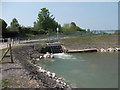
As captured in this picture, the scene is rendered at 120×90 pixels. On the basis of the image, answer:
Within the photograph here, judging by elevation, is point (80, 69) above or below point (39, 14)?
below

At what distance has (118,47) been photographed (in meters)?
25.0

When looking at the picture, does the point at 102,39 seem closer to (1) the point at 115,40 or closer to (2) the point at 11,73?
(1) the point at 115,40

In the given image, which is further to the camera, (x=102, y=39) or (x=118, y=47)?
(x=102, y=39)

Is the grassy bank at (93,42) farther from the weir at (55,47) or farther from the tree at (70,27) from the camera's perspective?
the tree at (70,27)

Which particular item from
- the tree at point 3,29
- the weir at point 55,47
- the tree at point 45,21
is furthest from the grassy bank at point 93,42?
the tree at point 45,21

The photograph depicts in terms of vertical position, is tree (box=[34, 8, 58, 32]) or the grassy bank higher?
tree (box=[34, 8, 58, 32])

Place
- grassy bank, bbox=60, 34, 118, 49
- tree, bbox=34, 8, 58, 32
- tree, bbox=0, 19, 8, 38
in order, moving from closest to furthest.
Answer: grassy bank, bbox=60, 34, 118, 49
tree, bbox=0, 19, 8, 38
tree, bbox=34, 8, 58, 32

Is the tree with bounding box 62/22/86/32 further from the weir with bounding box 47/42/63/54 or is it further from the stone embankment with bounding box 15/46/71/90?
the stone embankment with bounding box 15/46/71/90

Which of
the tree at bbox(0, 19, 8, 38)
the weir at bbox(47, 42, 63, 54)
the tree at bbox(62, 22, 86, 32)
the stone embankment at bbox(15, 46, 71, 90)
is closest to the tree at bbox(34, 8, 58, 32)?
the tree at bbox(62, 22, 86, 32)

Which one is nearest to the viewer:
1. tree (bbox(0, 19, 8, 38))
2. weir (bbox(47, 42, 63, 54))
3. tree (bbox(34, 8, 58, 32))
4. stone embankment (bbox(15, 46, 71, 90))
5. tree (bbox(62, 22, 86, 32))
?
stone embankment (bbox(15, 46, 71, 90))

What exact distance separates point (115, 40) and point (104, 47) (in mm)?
3180

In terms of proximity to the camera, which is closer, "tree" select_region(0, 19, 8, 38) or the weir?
the weir

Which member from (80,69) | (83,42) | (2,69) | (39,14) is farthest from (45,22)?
(2,69)

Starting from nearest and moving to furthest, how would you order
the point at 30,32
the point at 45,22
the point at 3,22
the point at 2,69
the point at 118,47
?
the point at 2,69 < the point at 118,47 < the point at 3,22 < the point at 30,32 < the point at 45,22
